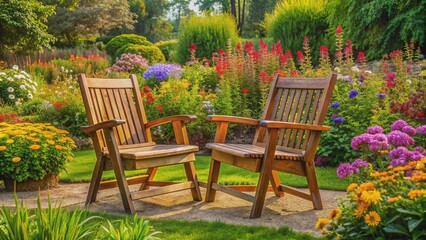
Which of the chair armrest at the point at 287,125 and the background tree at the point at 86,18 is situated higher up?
the chair armrest at the point at 287,125

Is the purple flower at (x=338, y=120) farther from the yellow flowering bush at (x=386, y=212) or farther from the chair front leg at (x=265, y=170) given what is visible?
the yellow flowering bush at (x=386, y=212)

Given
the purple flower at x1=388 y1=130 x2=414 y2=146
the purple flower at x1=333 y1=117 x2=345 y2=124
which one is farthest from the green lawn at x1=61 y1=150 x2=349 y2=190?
the purple flower at x1=388 y1=130 x2=414 y2=146

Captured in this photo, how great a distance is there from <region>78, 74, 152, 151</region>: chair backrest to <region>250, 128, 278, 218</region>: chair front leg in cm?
144

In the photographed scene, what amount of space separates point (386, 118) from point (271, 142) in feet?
8.37

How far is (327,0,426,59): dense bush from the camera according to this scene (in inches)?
379

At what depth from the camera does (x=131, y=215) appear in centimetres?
409

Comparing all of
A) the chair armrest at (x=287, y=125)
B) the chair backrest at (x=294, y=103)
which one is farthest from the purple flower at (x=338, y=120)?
the chair armrest at (x=287, y=125)

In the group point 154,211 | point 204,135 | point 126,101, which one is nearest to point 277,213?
point 154,211

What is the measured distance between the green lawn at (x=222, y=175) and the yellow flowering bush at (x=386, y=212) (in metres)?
Result: 2.61

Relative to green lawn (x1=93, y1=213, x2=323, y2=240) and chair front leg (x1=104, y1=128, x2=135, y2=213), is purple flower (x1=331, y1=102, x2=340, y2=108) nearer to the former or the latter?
green lawn (x1=93, y1=213, x2=323, y2=240)

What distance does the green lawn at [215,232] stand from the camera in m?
3.45

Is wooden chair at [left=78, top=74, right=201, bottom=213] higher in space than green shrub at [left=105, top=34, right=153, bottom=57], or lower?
higher

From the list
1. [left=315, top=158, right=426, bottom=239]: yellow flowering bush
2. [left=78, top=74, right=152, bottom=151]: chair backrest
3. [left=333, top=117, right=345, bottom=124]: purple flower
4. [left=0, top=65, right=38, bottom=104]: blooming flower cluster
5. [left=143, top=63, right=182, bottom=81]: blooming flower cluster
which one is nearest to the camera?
[left=315, top=158, right=426, bottom=239]: yellow flowering bush

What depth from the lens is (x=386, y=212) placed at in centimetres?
217
